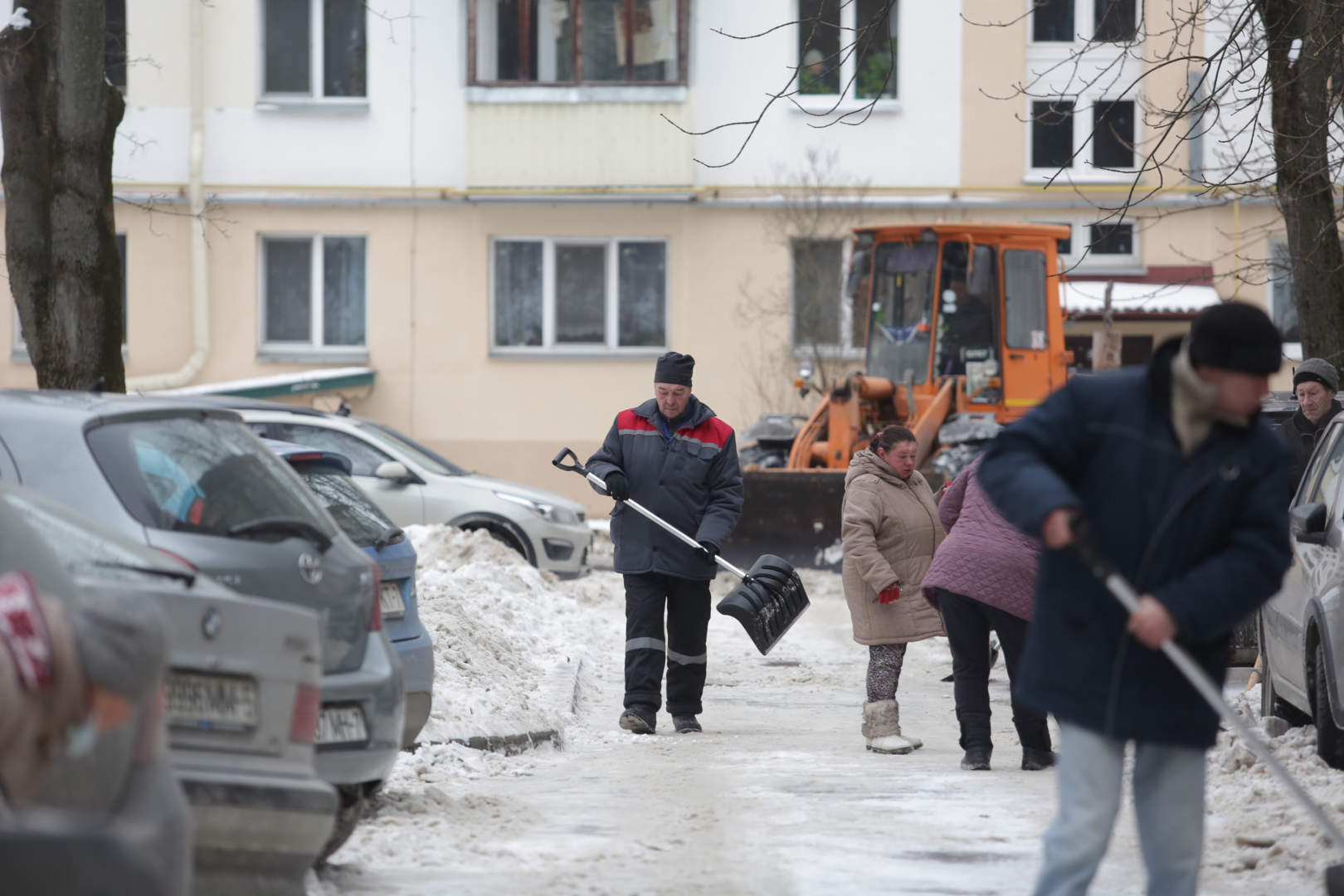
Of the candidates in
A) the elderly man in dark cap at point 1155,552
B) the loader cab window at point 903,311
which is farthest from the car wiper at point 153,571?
the loader cab window at point 903,311

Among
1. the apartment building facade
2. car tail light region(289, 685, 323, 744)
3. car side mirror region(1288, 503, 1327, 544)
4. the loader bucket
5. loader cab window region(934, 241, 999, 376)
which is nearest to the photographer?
car tail light region(289, 685, 323, 744)

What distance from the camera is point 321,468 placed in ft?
23.3

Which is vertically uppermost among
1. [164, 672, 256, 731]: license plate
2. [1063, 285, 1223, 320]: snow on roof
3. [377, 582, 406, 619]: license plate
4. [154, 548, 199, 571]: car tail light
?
[1063, 285, 1223, 320]: snow on roof

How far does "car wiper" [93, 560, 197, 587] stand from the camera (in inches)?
167

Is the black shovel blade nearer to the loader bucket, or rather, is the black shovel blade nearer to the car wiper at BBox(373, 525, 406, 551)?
the car wiper at BBox(373, 525, 406, 551)

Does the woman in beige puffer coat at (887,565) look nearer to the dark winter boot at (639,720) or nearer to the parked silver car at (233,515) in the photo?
the dark winter boot at (639,720)

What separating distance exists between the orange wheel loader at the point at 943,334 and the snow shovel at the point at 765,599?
747 centimetres

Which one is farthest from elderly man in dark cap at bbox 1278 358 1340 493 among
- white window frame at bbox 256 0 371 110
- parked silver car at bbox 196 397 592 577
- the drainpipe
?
the drainpipe

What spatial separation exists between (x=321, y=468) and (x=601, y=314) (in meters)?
17.2

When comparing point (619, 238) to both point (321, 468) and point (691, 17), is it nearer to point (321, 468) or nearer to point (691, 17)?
point (691, 17)

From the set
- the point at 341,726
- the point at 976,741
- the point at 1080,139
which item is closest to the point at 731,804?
the point at 976,741

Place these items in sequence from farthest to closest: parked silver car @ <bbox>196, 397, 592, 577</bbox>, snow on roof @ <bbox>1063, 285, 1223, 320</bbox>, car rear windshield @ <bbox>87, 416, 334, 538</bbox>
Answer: snow on roof @ <bbox>1063, 285, 1223, 320</bbox> → parked silver car @ <bbox>196, 397, 592, 577</bbox> → car rear windshield @ <bbox>87, 416, 334, 538</bbox>

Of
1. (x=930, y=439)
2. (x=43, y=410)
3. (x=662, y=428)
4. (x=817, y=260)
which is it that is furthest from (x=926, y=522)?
(x=817, y=260)

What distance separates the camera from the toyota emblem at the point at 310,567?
17.0 ft
